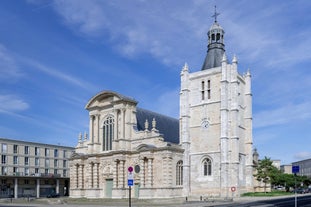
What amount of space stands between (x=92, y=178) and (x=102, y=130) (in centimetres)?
693

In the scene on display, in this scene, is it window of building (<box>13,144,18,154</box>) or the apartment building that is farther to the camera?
window of building (<box>13,144,18,154</box>)

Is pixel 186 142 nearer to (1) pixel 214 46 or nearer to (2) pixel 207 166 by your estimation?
(2) pixel 207 166

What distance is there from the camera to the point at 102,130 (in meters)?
56.8

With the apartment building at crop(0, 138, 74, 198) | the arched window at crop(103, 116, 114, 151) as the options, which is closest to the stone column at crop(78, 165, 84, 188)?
the arched window at crop(103, 116, 114, 151)

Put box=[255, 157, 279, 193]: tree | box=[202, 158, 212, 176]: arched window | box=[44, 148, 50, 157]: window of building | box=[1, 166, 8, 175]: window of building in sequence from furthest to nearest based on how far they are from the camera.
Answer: box=[44, 148, 50, 157]: window of building → box=[1, 166, 8, 175]: window of building → box=[255, 157, 279, 193]: tree → box=[202, 158, 212, 176]: arched window

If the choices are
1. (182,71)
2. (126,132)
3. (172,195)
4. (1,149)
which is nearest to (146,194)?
(172,195)

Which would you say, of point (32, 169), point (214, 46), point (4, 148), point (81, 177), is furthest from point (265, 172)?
point (4, 148)

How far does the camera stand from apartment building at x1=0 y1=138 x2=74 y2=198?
77625mm

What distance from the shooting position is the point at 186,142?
169 feet

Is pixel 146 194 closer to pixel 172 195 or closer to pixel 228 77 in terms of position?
pixel 172 195

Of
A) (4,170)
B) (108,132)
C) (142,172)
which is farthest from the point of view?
(4,170)

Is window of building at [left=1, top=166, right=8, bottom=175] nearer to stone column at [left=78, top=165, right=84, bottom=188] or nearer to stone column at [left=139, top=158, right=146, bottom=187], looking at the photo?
stone column at [left=78, top=165, right=84, bottom=188]

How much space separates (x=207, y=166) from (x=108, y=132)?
15.0 meters

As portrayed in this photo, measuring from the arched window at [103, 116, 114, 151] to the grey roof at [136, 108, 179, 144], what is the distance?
386 centimetres
